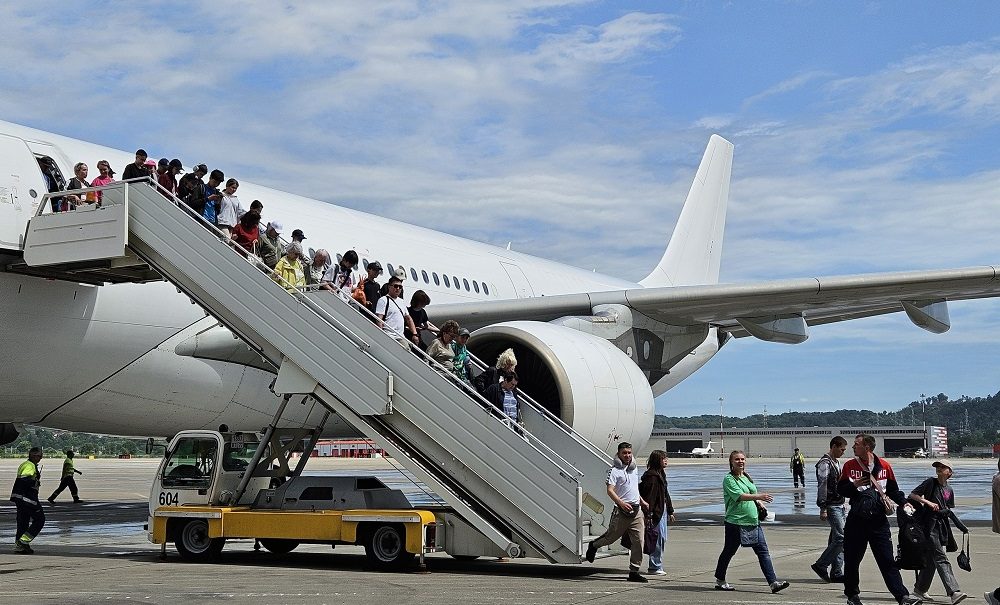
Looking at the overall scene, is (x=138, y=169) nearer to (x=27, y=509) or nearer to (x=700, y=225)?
(x=27, y=509)

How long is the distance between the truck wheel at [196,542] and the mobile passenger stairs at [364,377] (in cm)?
149

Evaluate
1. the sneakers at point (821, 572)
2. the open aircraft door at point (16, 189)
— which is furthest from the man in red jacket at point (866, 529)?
the open aircraft door at point (16, 189)

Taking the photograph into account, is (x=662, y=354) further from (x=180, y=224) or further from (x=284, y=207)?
(x=180, y=224)

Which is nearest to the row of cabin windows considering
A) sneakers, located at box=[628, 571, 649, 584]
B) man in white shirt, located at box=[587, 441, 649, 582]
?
man in white shirt, located at box=[587, 441, 649, 582]

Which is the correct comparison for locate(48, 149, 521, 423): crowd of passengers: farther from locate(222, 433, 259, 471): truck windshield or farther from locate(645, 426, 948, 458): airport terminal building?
locate(645, 426, 948, 458): airport terminal building

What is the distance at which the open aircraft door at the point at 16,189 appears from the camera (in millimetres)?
9836

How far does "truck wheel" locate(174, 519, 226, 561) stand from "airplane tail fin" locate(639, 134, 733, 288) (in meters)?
13.8

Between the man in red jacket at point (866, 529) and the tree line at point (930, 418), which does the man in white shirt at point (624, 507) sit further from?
the tree line at point (930, 418)

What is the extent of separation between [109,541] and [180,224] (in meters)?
4.12

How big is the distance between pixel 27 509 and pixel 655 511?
6.10 meters

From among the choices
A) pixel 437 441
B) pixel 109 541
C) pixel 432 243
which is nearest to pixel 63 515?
pixel 109 541

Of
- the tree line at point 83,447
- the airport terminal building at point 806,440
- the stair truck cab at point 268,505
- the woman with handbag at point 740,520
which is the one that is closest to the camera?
the woman with handbag at point 740,520

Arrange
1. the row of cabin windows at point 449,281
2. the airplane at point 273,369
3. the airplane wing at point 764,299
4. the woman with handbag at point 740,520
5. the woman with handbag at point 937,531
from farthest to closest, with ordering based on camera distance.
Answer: the row of cabin windows at point 449,281 → the airplane wing at point 764,299 → the airplane at point 273,369 → the woman with handbag at point 740,520 → the woman with handbag at point 937,531

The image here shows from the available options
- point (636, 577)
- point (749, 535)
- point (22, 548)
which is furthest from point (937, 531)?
point (22, 548)
